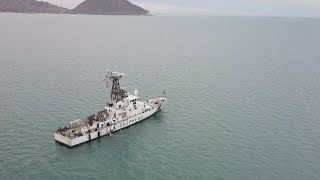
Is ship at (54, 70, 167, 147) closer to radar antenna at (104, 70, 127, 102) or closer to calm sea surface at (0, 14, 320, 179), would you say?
radar antenna at (104, 70, 127, 102)

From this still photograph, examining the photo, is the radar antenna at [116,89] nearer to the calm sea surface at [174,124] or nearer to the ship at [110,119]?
the ship at [110,119]

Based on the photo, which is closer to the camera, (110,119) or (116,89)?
(110,119)

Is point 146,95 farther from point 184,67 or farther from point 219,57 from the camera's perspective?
point 219,57

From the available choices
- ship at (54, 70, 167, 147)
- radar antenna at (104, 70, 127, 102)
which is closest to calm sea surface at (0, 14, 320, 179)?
ship at (54, 70, 167, 147)

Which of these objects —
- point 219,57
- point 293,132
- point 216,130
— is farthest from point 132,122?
point 219,57

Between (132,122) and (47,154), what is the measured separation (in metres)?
A: 24.6

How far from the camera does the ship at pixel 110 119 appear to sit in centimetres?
7825

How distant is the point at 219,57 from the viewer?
638 feet

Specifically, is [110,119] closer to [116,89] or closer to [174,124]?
[116,89]

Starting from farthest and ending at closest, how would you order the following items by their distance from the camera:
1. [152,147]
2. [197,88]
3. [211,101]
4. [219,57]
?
[219,57] → [197,88] → [211,101] → [152,147]

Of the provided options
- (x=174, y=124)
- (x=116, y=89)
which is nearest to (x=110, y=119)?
(x=116, y=89)

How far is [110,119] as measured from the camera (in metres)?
86.2

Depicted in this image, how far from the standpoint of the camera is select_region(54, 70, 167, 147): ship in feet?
257

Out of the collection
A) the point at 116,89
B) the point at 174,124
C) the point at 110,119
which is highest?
the point at 116,89
